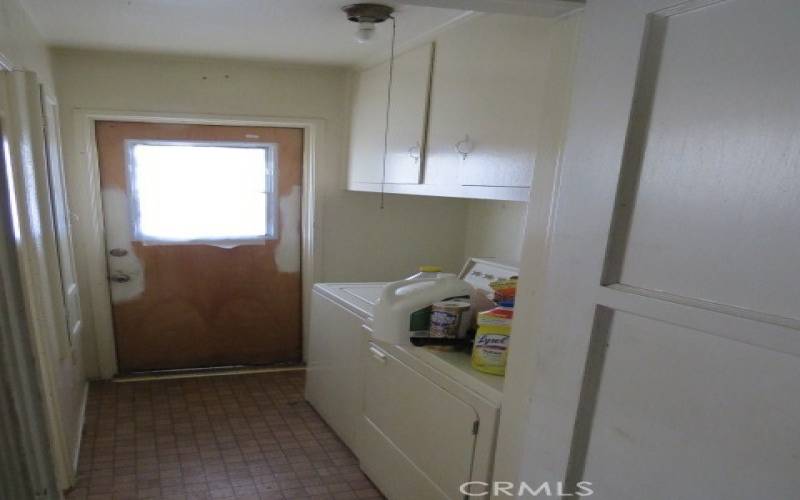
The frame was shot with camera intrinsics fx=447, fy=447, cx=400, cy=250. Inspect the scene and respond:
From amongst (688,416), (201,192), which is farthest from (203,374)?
(688,416)

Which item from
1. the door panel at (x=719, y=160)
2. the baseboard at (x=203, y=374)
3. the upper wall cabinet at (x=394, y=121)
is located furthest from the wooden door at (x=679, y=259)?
the baseboard at (x=203, y=374)

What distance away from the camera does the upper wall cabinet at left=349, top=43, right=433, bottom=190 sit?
2006 mm

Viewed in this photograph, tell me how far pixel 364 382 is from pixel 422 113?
1.25 metres

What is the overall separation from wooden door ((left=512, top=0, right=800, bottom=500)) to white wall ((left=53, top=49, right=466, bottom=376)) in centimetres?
241

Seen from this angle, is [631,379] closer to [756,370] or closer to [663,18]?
[756,370]

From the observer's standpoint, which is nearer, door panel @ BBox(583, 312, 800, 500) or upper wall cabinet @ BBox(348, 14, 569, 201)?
door panel @ BBox(583, 312, 800, 500)

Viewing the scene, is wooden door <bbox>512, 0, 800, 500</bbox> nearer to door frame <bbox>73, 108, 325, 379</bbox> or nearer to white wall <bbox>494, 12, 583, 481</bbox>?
white wall <bbox>494, 12, 583, 481</bbox>

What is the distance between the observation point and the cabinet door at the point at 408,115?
1984mm

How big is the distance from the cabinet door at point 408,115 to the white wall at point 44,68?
1465 millimetres

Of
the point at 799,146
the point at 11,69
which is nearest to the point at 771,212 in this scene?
the point at 799,146

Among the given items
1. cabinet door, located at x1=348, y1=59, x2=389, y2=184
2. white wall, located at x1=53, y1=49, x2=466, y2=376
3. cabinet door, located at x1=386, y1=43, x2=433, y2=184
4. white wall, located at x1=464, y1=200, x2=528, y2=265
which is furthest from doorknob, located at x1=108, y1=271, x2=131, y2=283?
white wall, located at x1=464, y1=200, x2=528, y2=265

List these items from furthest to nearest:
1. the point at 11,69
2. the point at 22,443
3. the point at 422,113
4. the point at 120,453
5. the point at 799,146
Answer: the point at 120,453, the point at 422,113, the point at 11,69, the point at 22,443, the point at 799,146

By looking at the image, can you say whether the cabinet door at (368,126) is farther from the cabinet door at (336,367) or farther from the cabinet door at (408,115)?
the cabinet door at (336,367)

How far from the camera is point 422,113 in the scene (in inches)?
78.1
